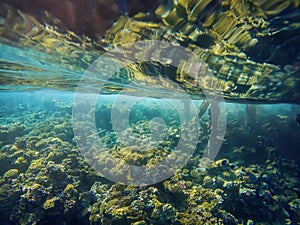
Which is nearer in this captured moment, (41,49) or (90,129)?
(41,49)

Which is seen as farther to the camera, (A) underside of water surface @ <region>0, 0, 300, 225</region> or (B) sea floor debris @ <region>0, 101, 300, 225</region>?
(B) sea floor debris @ <region>0, 101, 300, 225</region>

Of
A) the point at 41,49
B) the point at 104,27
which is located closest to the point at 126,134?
the point at 41,49

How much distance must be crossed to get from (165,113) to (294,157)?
42.5ft

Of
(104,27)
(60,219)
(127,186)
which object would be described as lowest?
(60,219)

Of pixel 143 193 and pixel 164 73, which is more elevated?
pixel 164 73

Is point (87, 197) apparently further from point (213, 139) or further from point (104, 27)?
point (213, 139)

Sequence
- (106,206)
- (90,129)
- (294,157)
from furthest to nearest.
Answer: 1. (90,129)
2. (294,157)
3. (106,206)

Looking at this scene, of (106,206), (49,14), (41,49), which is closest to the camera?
(49,14)

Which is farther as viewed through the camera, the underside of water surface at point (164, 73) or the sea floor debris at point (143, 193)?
the sea floor debris at point (143, 193)

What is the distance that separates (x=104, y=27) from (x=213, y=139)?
10.2m

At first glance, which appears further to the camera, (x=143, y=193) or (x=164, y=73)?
(x=164, y=73)

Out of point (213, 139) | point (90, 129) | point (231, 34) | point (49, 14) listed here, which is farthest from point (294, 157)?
point (90, 129)

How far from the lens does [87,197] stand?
7250 millimetres

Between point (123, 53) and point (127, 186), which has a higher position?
point (123, 53)
